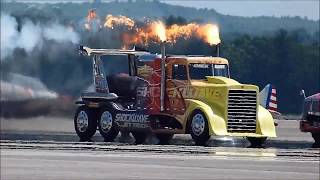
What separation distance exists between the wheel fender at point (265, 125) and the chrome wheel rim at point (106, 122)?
470 centimetres

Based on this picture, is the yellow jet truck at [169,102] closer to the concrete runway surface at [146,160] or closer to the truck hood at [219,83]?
the truck hood at [219,83]

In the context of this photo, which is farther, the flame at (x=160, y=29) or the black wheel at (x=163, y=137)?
the flame at (x=160, y=29)

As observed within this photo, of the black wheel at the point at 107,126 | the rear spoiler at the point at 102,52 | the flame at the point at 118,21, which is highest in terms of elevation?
the flame at the point at 118,21

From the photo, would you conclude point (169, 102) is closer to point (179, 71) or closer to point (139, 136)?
point (179, 71)

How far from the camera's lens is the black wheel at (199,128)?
124 feet

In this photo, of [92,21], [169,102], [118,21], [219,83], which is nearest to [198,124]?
[219,83]

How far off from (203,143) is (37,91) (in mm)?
4736

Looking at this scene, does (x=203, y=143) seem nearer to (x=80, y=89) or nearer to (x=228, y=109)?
(x=228, y=109)

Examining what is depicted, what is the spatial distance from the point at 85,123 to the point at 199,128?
5002 millimetres

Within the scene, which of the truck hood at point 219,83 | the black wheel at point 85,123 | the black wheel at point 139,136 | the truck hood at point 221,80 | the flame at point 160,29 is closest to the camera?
the truck hood at point 219,83

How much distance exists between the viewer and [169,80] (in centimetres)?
4012

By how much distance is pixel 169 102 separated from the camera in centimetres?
4041

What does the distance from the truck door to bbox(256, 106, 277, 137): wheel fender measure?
2.30 meters

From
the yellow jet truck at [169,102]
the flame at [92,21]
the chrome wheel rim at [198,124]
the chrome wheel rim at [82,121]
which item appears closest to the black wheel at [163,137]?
the yellow jet truck at [169,102]
